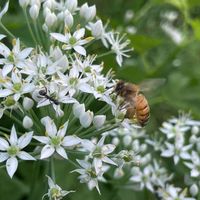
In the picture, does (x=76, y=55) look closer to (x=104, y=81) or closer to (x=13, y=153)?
(x=104, y=81)

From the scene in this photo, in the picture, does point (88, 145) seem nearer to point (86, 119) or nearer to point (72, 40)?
point (86, 119)

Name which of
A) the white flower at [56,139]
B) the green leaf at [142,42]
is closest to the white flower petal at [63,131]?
the white flower at [56,139]

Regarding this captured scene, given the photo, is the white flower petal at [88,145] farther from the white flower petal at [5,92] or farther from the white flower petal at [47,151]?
the white flower petal at [5,92]

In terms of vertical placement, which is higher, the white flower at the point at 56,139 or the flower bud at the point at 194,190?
the white flower at the point at 56,139

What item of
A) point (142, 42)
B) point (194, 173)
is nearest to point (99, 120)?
point (194, 173)

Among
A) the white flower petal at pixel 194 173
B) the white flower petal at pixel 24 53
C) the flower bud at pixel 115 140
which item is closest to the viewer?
the white flower petal at pixel 24 53

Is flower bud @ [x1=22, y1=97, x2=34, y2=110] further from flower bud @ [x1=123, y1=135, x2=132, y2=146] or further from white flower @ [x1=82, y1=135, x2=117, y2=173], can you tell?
flower bud @ [x1=123, y1=135, x2=132, y2=146]

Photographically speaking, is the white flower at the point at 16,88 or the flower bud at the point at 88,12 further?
the flower bud at the point at 88,12
